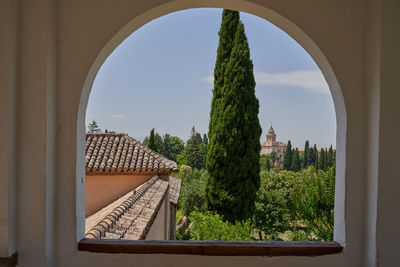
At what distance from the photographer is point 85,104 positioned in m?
1.38

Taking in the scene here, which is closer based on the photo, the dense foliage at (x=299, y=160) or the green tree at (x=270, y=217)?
the green tree at (x=270, y=217)

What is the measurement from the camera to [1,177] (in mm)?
1160

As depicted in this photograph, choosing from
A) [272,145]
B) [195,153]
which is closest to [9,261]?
[195,153]

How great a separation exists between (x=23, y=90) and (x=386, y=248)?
1.59m

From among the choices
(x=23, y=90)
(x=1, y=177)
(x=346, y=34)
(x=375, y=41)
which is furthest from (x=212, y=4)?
(x=1, y=177)

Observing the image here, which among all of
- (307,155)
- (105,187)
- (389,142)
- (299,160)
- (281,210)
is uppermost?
(389,142)

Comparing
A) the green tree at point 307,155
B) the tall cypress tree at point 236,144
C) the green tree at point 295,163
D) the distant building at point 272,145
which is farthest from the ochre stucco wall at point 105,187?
the distant building at point 272,145

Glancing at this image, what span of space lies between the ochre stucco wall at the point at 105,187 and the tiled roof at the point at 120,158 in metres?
0.20

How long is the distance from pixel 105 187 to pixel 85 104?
6.69m

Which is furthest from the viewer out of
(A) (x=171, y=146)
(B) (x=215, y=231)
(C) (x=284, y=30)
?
(A) (x=171, y=146)

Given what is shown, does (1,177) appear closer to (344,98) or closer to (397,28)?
(344,98)

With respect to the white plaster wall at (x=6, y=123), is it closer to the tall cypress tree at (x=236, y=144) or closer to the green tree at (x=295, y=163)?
the tall cypress tree at (x=236, y=144)

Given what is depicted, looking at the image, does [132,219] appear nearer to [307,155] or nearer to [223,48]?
[223,48]

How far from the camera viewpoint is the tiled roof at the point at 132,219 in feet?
9.68
